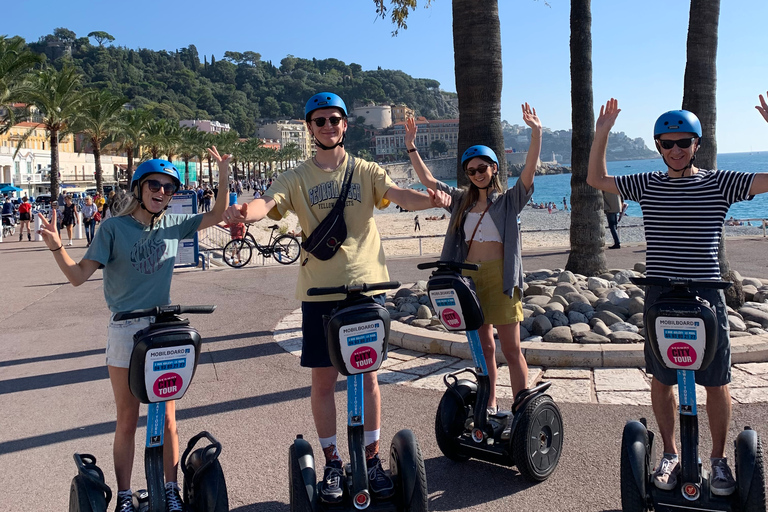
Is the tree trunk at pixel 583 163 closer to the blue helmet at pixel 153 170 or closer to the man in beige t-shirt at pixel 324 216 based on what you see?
the man in beige t-shirt at pixel 324 216

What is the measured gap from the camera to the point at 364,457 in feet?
10.2

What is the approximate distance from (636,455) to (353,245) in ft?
5.52

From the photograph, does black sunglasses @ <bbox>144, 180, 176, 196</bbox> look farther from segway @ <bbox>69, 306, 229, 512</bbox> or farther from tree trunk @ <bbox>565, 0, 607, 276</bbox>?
tree trunk @ <bbox>565, 0, 607, 276</bbox>

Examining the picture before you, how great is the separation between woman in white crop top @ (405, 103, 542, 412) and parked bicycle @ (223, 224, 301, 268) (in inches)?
485

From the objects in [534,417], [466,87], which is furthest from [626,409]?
[466,87]

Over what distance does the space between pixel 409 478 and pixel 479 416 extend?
0.96m

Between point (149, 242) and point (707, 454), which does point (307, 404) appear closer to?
point (149, 242)

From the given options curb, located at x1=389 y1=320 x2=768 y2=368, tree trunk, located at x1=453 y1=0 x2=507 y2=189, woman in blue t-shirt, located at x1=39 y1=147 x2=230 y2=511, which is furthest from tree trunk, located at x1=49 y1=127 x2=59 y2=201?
woman in blue t-shirt, located at x1=39 y1=147 x2=230 y2=511

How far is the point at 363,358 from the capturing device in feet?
10.1

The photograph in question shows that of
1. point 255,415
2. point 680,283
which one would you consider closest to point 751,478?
point 680,283

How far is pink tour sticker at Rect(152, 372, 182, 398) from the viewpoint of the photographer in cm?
294

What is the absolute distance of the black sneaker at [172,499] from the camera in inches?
123

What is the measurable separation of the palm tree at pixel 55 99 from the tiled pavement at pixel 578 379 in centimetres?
2986

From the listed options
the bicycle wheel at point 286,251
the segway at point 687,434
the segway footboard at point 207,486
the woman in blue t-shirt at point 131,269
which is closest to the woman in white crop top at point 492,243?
the segway at point 687,434
